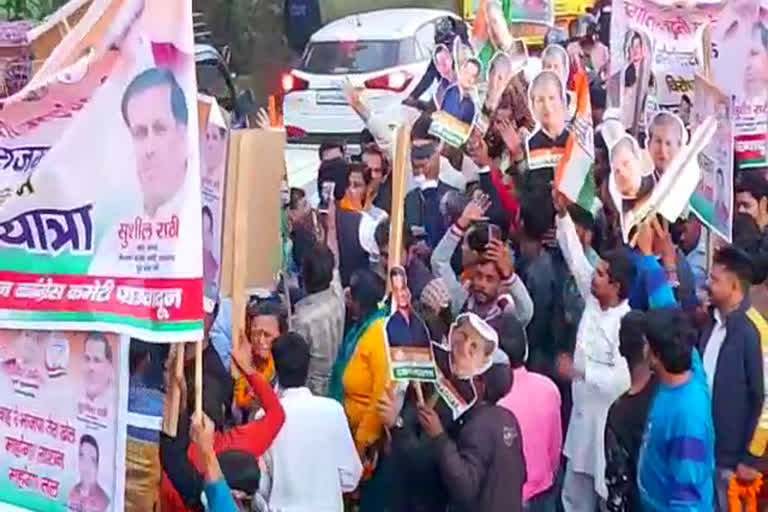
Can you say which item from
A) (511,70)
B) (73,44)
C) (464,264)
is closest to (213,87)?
(511,70)

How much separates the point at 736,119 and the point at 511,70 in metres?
1.32

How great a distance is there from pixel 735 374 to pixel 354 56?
512 inches

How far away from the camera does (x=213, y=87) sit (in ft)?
55.2

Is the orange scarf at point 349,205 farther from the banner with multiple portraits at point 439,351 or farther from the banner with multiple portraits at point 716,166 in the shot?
the banner with multiple portraits at point 439,351

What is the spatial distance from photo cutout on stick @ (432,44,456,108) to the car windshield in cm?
755

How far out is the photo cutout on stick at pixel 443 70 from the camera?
10005 mm

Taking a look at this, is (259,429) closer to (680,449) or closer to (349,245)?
(680,449)

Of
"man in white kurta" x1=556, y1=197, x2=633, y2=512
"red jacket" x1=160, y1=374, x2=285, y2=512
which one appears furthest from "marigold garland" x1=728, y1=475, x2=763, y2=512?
"red jacket" x1=160, y1=374, x2=285, y2=512

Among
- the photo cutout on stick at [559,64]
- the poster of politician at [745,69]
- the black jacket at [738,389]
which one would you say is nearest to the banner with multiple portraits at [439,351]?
the black jacket at [738,389]

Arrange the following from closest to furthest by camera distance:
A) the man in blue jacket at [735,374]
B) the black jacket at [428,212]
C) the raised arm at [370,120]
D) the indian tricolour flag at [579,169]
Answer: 1. the man in blue jacket at [735,374]
2. the indian tricolour flag at [579,169]
3. the black jacket at [428,212]
4. the raised arm at [370,120]

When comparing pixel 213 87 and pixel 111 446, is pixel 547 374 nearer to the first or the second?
pixel 111 446

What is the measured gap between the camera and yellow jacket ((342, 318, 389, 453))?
21.3 feet

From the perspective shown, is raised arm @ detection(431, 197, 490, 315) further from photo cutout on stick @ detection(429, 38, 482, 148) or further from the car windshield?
the car windshield

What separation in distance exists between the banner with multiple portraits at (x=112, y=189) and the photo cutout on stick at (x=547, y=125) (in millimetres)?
4060
